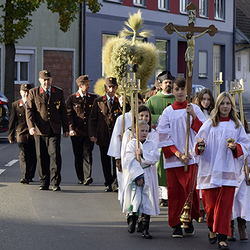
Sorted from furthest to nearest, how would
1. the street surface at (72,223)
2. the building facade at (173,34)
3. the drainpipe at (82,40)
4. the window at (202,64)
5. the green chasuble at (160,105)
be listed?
the window at (202,64) → the building facade at (173,34) → the drainpipe at (82,40) → the green chasuble at (160,105) → the street surface at (72,223)

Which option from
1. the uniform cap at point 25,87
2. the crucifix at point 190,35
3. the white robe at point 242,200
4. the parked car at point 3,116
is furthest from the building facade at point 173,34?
the white robe at point 242,200

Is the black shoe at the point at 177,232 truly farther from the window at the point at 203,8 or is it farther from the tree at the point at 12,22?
the window at the point at 203,8

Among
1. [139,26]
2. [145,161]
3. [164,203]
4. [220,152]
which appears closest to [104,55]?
[139,26]

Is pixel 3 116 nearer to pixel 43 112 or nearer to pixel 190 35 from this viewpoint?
pixel 43 112

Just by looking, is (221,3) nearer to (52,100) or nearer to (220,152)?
(52,100)

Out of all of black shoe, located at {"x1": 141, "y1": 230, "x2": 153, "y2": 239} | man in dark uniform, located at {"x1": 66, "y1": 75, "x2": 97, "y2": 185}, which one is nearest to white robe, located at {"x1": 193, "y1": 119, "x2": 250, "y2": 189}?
black shoe, located at {"x1": 141, "y1": 230, "x2": 153, "y2": 239}

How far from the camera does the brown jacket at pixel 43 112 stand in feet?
32.8

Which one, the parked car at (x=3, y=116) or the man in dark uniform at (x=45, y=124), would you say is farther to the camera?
the parked car at (x=3, y=116)

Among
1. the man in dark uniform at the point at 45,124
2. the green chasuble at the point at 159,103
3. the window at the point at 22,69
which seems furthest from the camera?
the window at the point at 22,69

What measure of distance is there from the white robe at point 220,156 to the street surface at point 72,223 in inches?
29.1

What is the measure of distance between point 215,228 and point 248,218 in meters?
0.61

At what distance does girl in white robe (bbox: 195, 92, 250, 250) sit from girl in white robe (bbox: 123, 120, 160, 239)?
0.70 meters

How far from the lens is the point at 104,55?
10.3 meters

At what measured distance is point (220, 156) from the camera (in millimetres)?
6332
